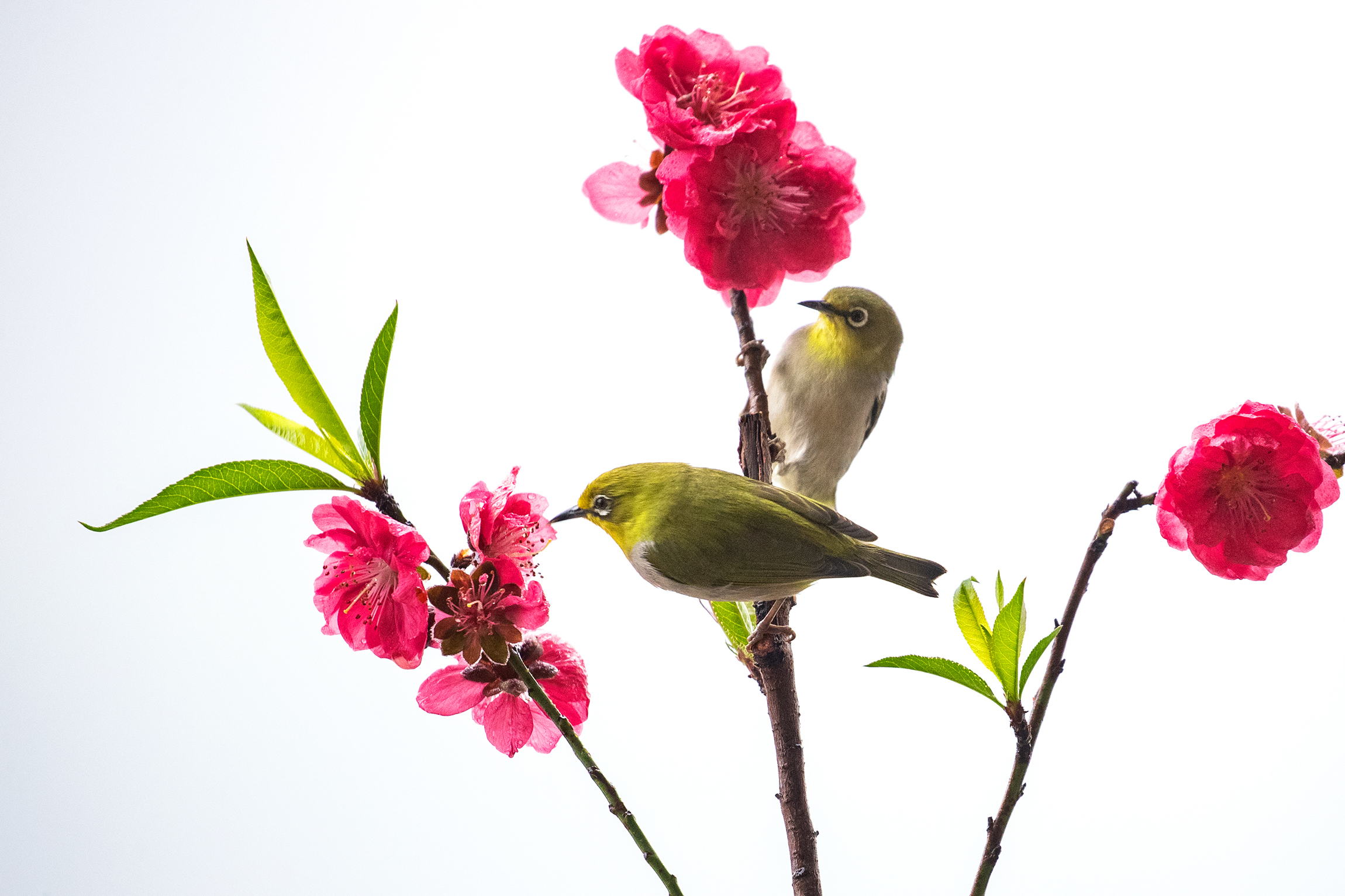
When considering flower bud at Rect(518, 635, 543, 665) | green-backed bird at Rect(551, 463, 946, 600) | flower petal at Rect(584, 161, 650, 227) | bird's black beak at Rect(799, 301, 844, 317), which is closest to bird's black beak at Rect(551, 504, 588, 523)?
green-backed bird at Rect(551, 463, 946, 600)

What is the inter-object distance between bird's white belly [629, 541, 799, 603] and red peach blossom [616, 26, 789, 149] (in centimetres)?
27

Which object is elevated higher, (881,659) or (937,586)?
(937,586)

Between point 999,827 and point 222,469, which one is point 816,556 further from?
point 222,469

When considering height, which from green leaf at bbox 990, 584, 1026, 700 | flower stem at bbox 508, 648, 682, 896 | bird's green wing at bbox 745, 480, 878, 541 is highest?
bird's green wing at bbox 745, 480, 878, 541

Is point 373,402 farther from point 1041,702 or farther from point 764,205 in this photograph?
point 1041,702

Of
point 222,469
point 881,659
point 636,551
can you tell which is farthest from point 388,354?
point 881,659

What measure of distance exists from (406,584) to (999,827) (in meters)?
0.40

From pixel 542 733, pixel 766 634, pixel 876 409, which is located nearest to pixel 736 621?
pixel 766 634

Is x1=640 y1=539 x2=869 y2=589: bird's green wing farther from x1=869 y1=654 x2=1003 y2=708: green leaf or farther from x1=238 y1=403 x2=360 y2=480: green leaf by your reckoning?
x1=238 y1=403 x2=360 y2=480: green leaf

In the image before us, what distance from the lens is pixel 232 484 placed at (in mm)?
500

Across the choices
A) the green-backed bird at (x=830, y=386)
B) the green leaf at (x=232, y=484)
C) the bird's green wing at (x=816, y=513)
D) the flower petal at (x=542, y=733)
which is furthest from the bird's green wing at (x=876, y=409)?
the green leaf at (x=232, y=484)

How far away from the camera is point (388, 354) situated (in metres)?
0.55

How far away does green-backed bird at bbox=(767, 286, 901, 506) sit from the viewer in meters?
0.94

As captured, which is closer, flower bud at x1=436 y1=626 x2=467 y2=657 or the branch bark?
flower bud at x1=436 y1=626 x2=467 y2=657
